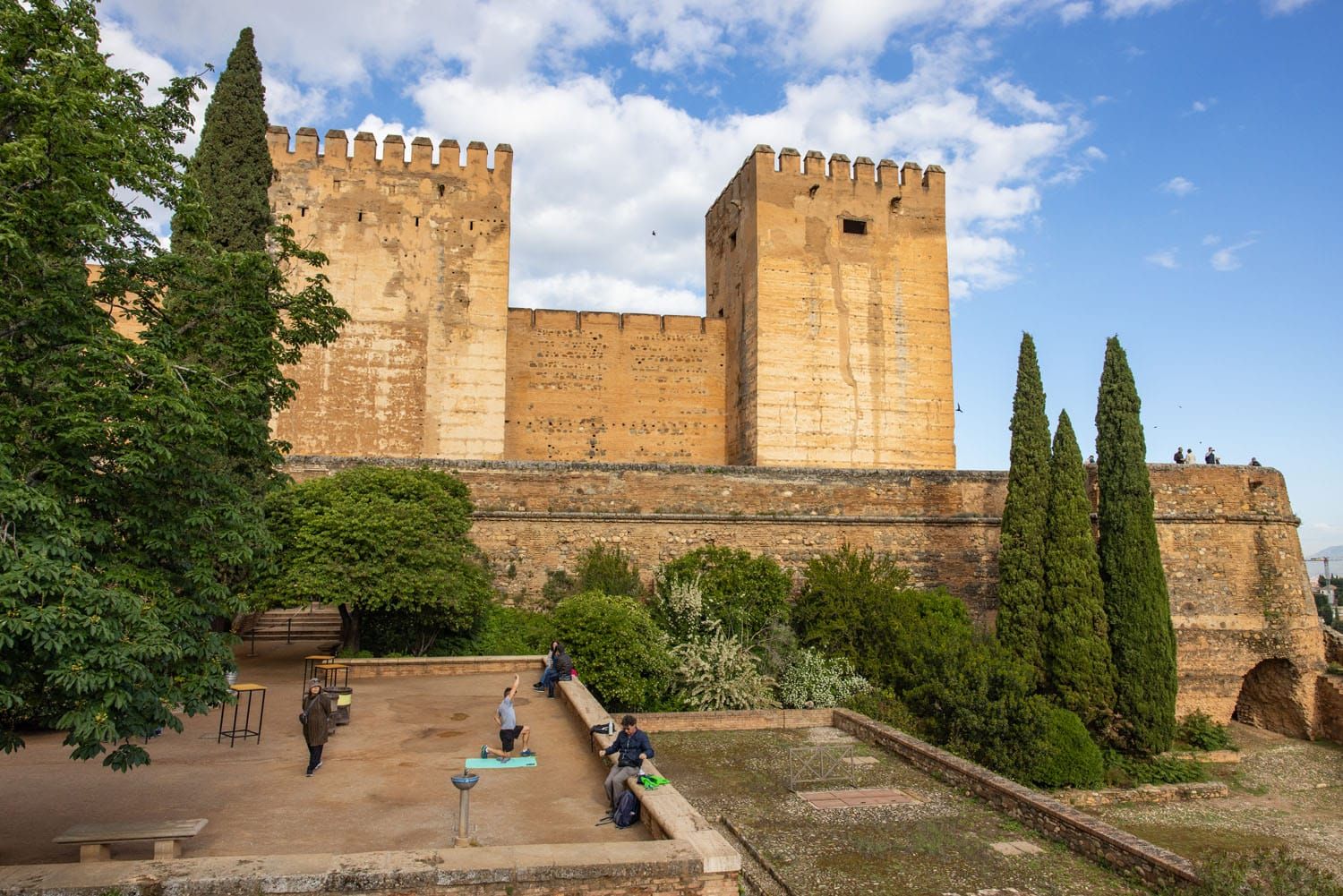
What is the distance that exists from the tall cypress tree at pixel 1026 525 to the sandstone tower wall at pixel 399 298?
10.4 metres

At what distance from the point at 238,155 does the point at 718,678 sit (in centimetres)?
1085

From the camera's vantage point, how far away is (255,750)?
25.5 feet

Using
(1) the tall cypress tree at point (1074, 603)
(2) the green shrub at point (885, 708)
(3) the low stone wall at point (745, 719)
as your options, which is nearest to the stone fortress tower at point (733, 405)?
(1) the tall cypress tree at point (1074, 603)

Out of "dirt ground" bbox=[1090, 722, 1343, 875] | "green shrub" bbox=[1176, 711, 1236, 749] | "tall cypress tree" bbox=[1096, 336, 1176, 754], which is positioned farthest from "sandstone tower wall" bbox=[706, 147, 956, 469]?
"dirt ground" bbox=[1090, 722, 1343, 875]

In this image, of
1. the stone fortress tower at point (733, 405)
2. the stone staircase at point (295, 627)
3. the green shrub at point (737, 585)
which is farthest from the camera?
the stone fortress tower at point (733, 405)

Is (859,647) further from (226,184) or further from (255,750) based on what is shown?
(226,184)

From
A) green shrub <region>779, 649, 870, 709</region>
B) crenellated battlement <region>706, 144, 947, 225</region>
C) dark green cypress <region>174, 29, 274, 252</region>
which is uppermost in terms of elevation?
crenellated battlement <region>706, 144, 947, 225</region>

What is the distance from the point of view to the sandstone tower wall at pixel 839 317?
20.3 m

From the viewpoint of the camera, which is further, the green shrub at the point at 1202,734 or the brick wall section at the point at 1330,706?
the brick wall section at the point at 1330,706

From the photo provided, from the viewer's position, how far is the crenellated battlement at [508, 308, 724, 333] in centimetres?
2148

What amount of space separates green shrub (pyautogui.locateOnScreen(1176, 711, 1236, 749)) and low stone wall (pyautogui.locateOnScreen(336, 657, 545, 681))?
11382mm

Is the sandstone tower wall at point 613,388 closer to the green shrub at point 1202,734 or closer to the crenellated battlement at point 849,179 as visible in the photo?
the crenellated battlement at point 849,179

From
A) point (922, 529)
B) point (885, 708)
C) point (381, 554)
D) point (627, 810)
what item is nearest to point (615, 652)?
point (381, 554)

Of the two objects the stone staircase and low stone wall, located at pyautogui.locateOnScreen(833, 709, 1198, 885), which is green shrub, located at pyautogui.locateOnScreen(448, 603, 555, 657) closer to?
the stone staircase
